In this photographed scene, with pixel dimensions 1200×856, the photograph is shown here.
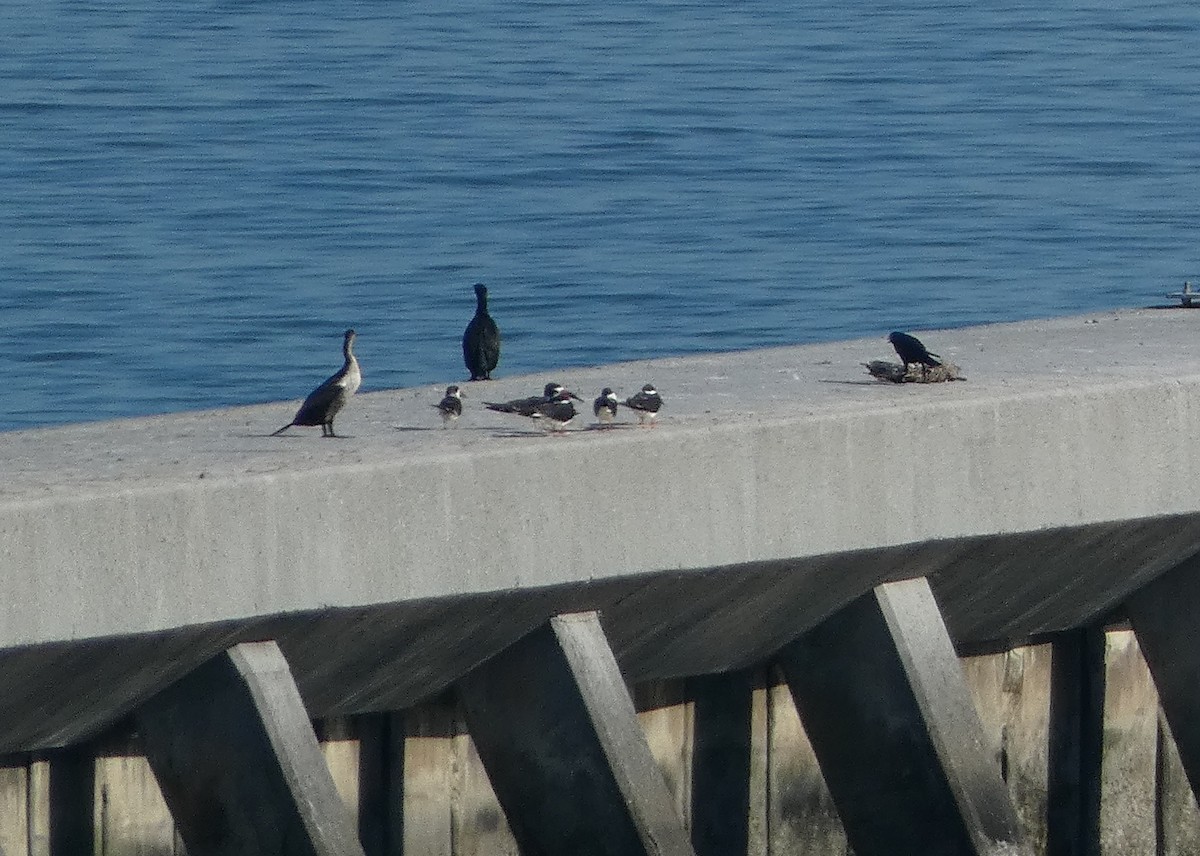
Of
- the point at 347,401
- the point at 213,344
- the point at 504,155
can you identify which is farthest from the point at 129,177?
the point at 347,401

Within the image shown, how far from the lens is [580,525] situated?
905 centimetres

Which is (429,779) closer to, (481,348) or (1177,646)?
(1177,646)

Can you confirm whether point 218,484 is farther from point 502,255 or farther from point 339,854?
point 502,255

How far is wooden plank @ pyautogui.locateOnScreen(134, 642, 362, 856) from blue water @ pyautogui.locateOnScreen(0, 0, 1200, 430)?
1315 centimetres

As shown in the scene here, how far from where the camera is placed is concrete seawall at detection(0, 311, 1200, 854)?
837 centimetres

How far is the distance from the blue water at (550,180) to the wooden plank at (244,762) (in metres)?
13.2

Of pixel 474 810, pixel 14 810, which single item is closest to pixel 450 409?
pixel 474 810

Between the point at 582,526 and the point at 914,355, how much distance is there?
2.05 m

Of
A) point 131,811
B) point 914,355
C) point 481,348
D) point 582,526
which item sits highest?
point 914,355

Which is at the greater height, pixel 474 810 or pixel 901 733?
pixel 901 733

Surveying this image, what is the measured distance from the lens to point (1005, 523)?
32.3 ft

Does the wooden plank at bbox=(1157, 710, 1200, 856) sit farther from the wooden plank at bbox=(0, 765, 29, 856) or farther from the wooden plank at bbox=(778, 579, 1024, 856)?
the wooden plank at bbox=(0, 765, 29, 856)

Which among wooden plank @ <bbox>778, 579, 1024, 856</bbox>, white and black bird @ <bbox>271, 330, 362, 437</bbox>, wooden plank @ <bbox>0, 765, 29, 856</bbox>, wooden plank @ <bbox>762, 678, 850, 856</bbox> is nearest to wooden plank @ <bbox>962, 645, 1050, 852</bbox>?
wooden plank @ <bbox>762, 678, 850, 856</bbox>

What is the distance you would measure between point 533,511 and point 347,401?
1.59 m
